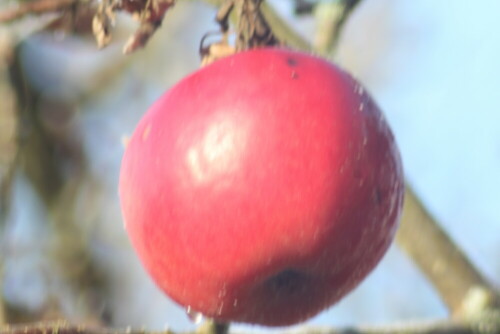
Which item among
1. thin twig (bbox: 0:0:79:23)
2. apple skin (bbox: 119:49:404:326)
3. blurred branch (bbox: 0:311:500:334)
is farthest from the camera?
thin twig (bbox: 0:0:79:23)

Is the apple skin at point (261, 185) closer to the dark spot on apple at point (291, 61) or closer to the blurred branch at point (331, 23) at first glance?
the dark spot on apple at point (291, 61)

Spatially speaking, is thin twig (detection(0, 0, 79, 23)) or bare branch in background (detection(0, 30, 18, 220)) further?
bare branch in background (detection(0, 30, 18, 220))

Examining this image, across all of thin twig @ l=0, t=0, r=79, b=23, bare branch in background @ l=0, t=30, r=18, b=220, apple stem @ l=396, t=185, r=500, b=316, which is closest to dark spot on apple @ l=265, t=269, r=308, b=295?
thin twig @ l=0, t=0, r=79, b=23

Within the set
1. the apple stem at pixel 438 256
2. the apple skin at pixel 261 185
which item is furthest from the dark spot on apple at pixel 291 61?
the apple stem at pixel 438 256

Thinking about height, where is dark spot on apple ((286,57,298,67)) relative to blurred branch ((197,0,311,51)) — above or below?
above

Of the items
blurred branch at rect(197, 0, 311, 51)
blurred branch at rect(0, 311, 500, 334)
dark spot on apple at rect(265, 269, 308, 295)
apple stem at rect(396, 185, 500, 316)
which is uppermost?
dark spot on apple at rect(265, 269, 308, 295)

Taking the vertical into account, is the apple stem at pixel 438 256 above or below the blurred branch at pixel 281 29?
below

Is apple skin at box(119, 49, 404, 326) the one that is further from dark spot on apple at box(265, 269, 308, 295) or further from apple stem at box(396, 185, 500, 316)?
apple stem at box(396, 185, 500, 316)

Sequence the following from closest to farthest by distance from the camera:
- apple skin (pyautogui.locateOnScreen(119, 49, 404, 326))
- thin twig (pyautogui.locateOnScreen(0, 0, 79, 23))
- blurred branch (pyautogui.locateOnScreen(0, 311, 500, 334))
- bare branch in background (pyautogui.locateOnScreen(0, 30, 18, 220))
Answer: apple skin (pyautogui.locateOnScreen(119, 49, 404, 326)) → blurred branch (pyautogui.locateOnScreen(0, 311, 500, 334)) → thin twig (pyautogui.locateOnScreen(0, 0, 79, 23)) → bare branch in background (pyautogui.locateOnScreen(0, 30, 18, 220))

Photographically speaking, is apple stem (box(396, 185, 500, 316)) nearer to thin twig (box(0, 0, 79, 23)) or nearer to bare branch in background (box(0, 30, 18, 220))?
thin twig (box(0, 0, 79, 23))
